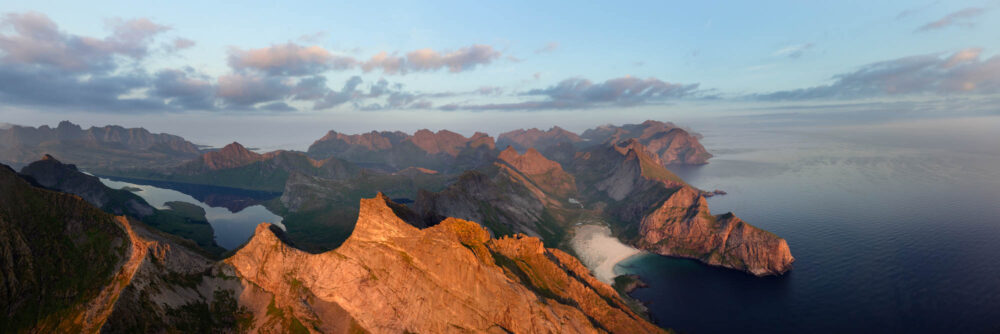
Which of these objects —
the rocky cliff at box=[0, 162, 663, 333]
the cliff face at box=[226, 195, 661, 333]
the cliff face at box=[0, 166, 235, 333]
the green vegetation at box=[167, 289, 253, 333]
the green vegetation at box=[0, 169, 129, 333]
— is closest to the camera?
the cliff face at box=[0, 166, 235, 333]

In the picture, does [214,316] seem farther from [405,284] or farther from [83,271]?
[405,284]

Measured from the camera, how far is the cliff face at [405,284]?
9150 cm

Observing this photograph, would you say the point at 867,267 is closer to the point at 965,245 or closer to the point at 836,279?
the point at 836,279

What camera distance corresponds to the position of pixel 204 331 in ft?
306

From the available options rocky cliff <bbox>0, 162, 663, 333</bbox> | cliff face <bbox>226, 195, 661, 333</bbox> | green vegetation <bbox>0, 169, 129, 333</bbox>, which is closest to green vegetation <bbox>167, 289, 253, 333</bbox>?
rocky cliff <bbox>0, 162, 663, 333</bbox>

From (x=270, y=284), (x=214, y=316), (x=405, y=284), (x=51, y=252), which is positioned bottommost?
(x=214, y=316)

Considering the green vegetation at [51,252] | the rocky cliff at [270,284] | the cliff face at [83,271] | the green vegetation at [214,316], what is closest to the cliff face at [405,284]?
the rocky cliff at [270,284]

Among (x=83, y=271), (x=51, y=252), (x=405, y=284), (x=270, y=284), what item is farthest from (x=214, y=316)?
(x=51, y=252)

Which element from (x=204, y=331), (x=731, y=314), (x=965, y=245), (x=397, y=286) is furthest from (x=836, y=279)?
(x=204, y=331)

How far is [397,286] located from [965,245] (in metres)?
265

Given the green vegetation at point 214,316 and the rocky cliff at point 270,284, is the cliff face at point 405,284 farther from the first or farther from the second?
the green vegetation at point 214,316

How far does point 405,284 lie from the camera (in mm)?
95188

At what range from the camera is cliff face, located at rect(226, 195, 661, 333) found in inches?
3602

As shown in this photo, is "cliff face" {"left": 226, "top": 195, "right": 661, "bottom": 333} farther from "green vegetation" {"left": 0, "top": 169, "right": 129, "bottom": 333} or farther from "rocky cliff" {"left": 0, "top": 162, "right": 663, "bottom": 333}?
"green vegetation" {"left": 0, "top": 169, "right": 129, "bottom": 333}
